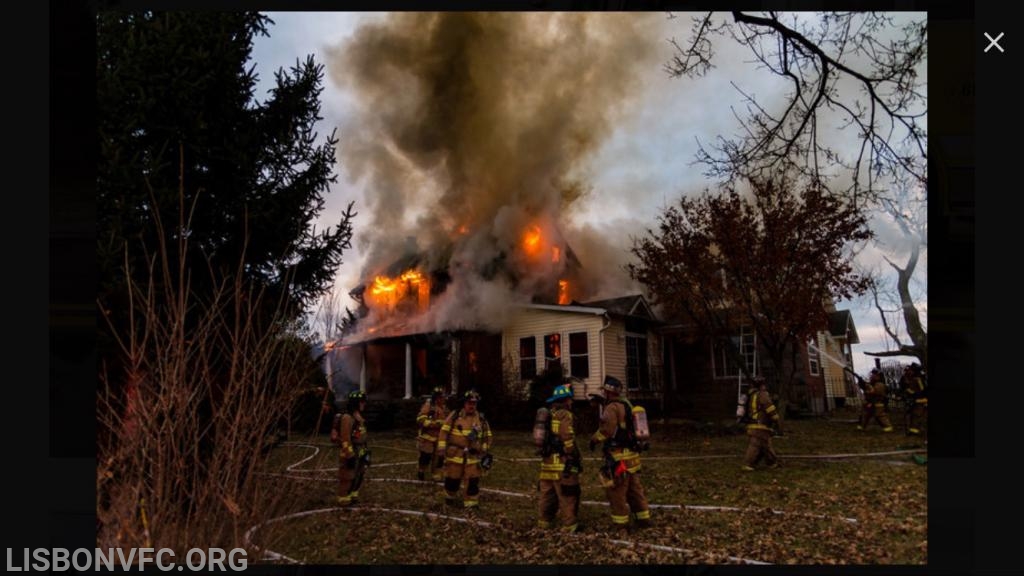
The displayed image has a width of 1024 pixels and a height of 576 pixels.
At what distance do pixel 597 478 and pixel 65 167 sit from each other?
9.04m

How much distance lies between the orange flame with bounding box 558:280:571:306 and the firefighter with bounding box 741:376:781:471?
5.48 meters

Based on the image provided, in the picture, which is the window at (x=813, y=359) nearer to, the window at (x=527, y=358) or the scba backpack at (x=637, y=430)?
the window at (x=527, y=358)

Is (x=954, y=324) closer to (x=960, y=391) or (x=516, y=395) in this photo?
(x=960, y=391)

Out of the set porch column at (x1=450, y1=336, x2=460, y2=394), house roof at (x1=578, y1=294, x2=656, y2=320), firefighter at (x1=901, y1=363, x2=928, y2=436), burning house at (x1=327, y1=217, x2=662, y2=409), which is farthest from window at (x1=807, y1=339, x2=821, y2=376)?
porch column at (x1=450, y1=336, x2=460, y2=394)

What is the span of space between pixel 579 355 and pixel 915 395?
8010mm

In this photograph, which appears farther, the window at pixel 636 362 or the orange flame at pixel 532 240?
the orange flame at pixel 532 240

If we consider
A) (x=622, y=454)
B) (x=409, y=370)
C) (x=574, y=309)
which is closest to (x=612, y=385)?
(x=622, y=454)

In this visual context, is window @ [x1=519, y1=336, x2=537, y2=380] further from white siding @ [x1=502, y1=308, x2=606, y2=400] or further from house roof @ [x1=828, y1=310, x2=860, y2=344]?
house roof @ [x1=828, y1=310, x2=860, y2=344]

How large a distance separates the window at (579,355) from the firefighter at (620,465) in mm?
4932

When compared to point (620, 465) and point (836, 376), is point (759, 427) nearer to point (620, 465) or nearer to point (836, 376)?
point (620, 465)

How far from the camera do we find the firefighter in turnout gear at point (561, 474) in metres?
7.55

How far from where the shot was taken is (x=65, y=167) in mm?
6629

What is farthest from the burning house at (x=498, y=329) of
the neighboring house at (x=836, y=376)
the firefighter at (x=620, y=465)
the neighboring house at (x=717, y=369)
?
the neighboring house at (x=836, y=376)

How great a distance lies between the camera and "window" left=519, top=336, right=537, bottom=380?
12.3m
